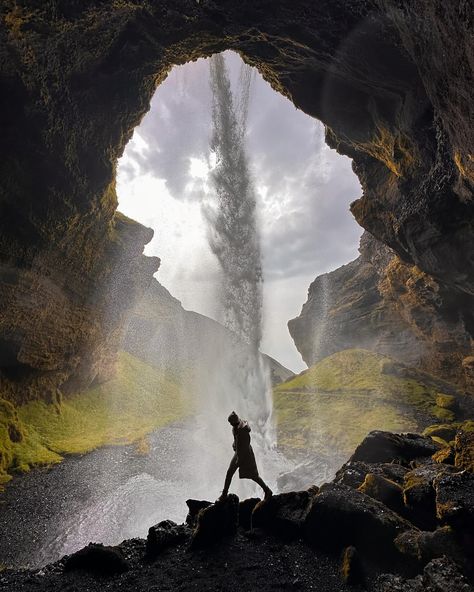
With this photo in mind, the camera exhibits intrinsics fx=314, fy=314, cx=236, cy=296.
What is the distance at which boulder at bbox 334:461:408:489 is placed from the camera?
9.08 metres

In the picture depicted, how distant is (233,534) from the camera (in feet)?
23.9

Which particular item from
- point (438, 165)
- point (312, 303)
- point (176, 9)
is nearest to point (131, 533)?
point (438, 165)

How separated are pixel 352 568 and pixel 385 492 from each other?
9.17ft

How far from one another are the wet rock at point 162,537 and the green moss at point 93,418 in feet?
35.6

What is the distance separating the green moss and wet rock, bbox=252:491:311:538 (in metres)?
12.6

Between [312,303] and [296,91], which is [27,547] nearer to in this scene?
[296,91]

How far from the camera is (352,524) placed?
21.5 ft

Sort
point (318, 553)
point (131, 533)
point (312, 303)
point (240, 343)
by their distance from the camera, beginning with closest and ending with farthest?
1. point (318, 553)
2. point (131, 533)
3. point (240, 343)
4. point (312, 303)

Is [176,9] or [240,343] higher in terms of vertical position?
[176,9]

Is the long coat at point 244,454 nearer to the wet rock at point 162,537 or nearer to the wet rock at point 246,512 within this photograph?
the wet rock at point 246,512

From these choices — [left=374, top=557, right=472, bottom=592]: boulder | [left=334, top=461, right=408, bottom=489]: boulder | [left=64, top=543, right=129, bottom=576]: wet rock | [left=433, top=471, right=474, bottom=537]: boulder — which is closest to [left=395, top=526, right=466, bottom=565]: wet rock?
[left=433, top=471, right=474, bottom=537]: boulder

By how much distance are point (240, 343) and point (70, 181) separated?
27.8 meters

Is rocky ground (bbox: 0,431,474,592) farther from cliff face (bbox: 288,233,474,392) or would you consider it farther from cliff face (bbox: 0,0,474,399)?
cliff face (bbox: 288,233,474,392)

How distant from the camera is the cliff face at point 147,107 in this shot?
10273 millimetres
